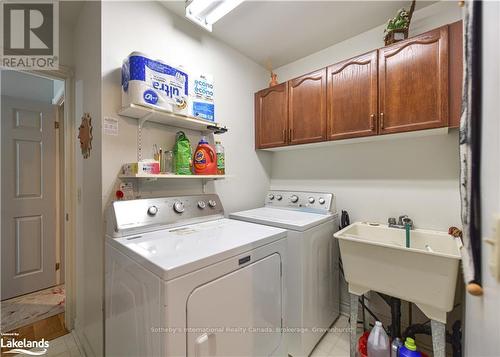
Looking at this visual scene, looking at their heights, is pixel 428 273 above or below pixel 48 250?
above

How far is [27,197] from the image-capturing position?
255cm

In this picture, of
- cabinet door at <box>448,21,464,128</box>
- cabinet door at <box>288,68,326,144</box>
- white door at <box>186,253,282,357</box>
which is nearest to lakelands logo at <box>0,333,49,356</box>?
white door at <box>186,253,282,357</box>

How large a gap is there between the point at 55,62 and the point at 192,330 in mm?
2301

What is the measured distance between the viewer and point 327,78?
1929 mm

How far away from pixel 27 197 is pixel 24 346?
159cm

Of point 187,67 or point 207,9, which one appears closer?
point 207,9

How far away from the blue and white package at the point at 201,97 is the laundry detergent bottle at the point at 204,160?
0.24m

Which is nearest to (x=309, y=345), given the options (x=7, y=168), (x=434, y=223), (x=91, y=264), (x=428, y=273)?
(x=428, y=273)

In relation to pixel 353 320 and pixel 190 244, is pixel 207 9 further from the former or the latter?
pixel 353 320

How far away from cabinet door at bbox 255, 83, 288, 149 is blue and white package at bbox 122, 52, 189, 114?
3.44ft

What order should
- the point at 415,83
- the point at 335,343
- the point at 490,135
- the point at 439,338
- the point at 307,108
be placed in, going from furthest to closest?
the point at 307,108 → the point at 335,343 → the point at 415,83 → the point at 439,338 → the point at 490,135

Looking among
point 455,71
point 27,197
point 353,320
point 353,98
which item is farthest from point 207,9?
point 27,197

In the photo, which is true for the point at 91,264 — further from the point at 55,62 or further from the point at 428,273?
the point at 428,273

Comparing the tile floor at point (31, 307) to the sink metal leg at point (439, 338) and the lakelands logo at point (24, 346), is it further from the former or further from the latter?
the sink metal leg at point (439, 338)
